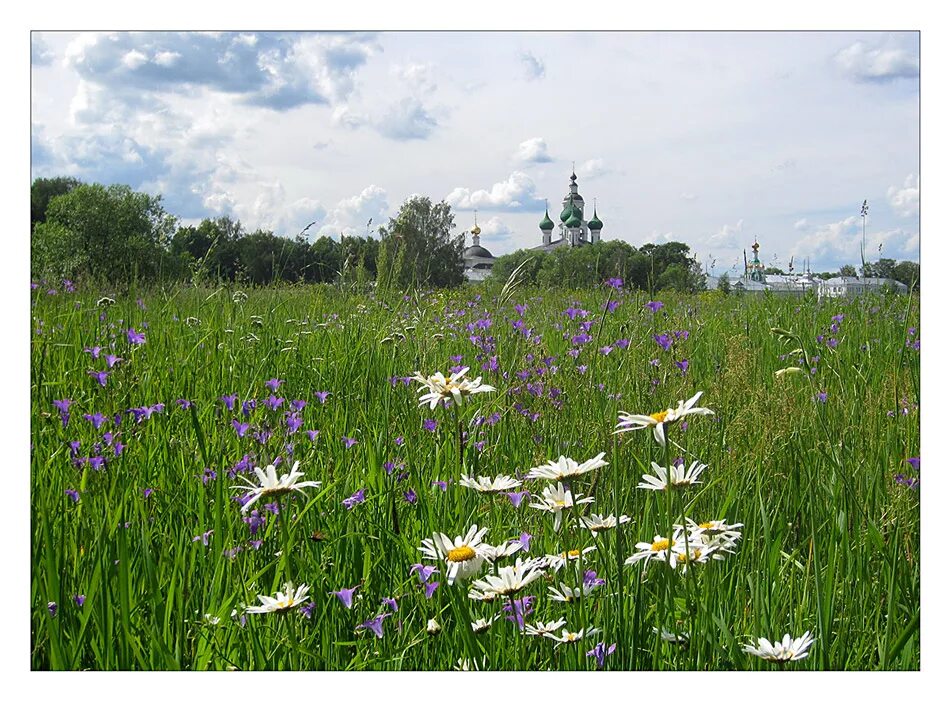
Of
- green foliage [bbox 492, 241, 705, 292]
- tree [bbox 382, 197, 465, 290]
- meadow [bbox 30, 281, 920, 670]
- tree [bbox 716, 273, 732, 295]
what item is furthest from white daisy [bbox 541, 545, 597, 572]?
tree [bbox 716, 273, 732, 295]

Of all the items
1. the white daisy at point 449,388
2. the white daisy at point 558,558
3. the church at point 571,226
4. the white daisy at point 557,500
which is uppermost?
the church at point 571,226

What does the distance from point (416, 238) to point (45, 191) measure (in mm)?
1748

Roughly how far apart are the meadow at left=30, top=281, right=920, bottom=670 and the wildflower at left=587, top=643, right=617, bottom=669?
12mm

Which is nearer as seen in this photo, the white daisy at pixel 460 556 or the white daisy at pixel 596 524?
the white daisy at pixel 460 556

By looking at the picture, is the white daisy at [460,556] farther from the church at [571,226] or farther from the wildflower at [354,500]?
the church at [571,226]

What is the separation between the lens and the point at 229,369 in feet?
8.97

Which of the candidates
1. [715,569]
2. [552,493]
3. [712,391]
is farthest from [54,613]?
[712,391]

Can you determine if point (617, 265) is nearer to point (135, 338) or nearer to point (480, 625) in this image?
point (135, 338)

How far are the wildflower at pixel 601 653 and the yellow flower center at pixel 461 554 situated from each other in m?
0.26

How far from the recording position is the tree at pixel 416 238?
314 centimetres

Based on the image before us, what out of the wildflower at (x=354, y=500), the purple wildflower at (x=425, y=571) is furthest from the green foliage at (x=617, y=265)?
the purple wildflower at (x=425, y=571)

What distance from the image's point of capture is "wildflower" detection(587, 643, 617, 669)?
3.99 feet

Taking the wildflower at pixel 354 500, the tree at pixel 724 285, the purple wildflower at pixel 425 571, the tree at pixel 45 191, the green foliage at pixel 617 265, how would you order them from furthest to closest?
the tree at pixel 724 285 < the green foliage at pixel 617 265 < the tree at pixel 45 191 < the wildflower at pixel 354 500 < the purple wildflower at pixel 425 571

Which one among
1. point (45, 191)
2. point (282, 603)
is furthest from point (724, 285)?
point (282, 603)
